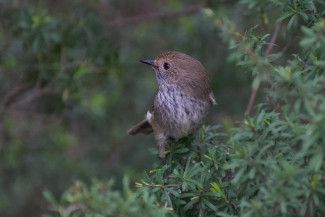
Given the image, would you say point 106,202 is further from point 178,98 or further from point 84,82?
point 84,82

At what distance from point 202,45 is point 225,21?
16.1 ft

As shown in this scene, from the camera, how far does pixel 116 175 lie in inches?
330

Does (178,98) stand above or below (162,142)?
above

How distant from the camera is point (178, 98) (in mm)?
6117

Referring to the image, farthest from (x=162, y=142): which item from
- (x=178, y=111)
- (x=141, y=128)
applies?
(x=141, y=128)

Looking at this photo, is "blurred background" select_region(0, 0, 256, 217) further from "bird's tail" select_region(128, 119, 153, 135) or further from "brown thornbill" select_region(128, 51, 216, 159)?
"brown thornbill" select_region(128, 51, 216, 159)

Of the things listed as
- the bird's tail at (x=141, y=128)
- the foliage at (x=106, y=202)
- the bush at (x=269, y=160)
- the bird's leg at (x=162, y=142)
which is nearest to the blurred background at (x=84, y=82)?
the bird's tail at (x=141, y=128)

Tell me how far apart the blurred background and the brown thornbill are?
107 cm

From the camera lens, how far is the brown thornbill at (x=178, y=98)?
590 centimetres

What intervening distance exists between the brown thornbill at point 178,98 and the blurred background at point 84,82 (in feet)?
3.52

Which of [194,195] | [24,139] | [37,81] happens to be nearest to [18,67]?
[37,81]

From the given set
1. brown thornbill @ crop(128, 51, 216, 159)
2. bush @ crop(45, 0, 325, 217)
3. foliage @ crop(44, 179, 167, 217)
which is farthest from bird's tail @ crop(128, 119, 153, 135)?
foliage @ crop(44, 179, 167, 217)

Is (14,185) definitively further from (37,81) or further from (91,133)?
(37,81)

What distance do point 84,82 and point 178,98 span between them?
143 cm
